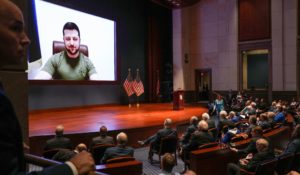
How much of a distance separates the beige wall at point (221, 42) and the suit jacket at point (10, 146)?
53.4ft

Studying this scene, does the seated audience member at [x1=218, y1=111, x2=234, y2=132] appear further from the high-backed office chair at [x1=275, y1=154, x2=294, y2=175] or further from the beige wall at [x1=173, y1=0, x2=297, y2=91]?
the beige wall at [x1=173, y1=0, x2=297, y2=91]

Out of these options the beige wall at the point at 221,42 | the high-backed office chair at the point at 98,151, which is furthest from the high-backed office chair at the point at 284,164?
the beige wall at the point at 221,42

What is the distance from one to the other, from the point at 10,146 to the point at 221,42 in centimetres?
1768

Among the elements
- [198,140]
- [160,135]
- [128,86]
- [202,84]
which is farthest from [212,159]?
[202,84]

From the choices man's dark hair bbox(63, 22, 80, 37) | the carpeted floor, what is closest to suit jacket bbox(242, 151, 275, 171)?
the carpeted floor

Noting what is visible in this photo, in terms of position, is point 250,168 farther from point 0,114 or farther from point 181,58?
point 181,58

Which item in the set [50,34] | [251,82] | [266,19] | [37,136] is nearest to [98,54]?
[50,34]

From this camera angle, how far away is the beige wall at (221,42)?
51.3 feet

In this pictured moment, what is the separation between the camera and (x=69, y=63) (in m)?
12.7

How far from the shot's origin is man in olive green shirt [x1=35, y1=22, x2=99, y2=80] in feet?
39.4

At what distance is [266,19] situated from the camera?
1630 cm

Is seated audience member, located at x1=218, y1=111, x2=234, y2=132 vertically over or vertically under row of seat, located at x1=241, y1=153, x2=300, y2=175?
over

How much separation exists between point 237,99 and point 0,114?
14300mm

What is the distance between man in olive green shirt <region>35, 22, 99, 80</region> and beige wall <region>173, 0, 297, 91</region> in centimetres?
702
